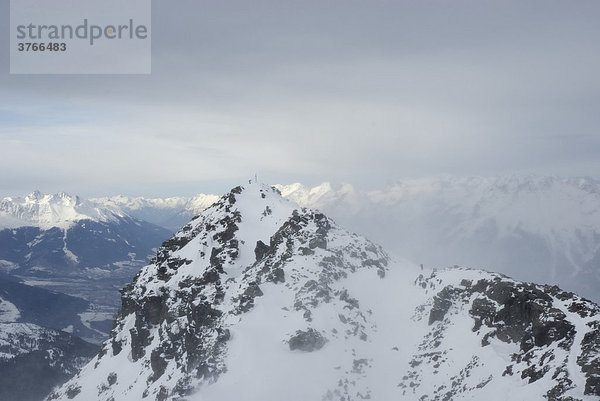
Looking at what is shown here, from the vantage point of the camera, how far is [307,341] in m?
110

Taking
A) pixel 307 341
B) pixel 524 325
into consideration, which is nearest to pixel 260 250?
pixel 307 341

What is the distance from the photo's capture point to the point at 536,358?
258 ft

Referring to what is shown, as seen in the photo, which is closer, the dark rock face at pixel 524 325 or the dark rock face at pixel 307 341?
the dark rock face at pixel 524 325

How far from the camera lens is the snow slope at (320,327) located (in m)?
83.2

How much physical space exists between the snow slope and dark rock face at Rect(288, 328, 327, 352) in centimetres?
32

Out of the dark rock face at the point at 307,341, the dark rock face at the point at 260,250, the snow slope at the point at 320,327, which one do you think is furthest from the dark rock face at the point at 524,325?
the dark rock face at the point at 260,250

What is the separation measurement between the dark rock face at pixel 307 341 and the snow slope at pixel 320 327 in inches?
12.7

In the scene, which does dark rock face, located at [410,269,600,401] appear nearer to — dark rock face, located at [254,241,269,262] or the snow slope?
the snow slope

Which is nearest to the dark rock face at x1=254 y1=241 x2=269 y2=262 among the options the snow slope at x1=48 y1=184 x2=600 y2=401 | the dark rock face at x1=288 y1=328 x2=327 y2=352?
the snow slope at x1=48 y1=184 x2=600 y2=401

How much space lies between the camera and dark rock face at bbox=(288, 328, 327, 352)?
110m

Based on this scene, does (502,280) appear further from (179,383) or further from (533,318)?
(179,383)

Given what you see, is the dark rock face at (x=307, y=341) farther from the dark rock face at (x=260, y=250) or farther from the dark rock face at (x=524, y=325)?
the dark rock face at (x=260, y=250)

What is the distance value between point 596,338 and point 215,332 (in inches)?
3318

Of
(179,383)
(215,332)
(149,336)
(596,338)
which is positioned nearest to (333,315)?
(215,332)
